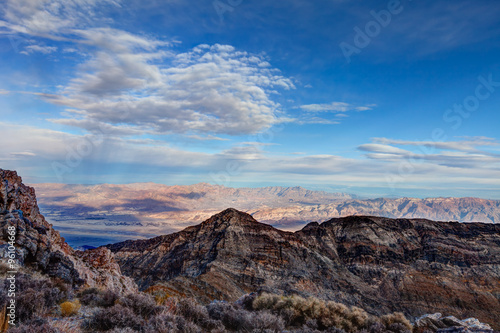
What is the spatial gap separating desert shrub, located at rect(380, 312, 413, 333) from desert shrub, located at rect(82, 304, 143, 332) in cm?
1198

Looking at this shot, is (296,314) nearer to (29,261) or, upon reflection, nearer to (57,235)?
(29,261)

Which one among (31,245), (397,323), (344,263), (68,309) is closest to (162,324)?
(68,309)

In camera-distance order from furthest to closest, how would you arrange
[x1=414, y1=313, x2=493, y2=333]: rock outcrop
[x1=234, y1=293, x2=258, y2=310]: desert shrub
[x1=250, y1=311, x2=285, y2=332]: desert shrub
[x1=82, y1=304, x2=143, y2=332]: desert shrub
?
[x1=234, y1=293, x2=258, y2=310]: desert shrub
[x1=414, y1=313, x2=493, y2=333]: rock outcrop
[x1=250, y1=311, x2=285, y2=332]: desert shrub
[x1=82, y1=304, x2=143, y2=332]: desert shrub

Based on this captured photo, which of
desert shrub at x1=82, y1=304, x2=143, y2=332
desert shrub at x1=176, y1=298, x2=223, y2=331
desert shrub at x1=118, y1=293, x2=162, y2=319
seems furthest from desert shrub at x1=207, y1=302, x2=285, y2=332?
desert shrub at x1=82, y1=304, x2=143, y2=332

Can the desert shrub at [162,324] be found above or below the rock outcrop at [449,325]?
above

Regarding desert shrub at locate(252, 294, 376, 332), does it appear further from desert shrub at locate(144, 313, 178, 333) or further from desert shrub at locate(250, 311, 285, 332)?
desert shrub at locate(144, 313, 178, 333)

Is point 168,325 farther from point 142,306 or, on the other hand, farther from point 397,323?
point 397,323

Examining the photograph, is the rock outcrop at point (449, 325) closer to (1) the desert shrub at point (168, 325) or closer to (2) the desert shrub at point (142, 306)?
(1) the desert shrub at point (168, 325)

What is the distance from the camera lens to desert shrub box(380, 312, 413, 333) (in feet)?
46.5

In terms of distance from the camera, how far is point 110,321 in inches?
369

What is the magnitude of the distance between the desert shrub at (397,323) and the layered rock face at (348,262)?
43056mm

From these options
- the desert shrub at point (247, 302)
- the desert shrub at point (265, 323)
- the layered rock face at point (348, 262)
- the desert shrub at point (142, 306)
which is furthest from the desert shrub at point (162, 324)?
the layered rock face at point (348, 262)

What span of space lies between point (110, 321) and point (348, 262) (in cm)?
9613

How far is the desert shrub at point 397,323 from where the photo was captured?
14.2 m
